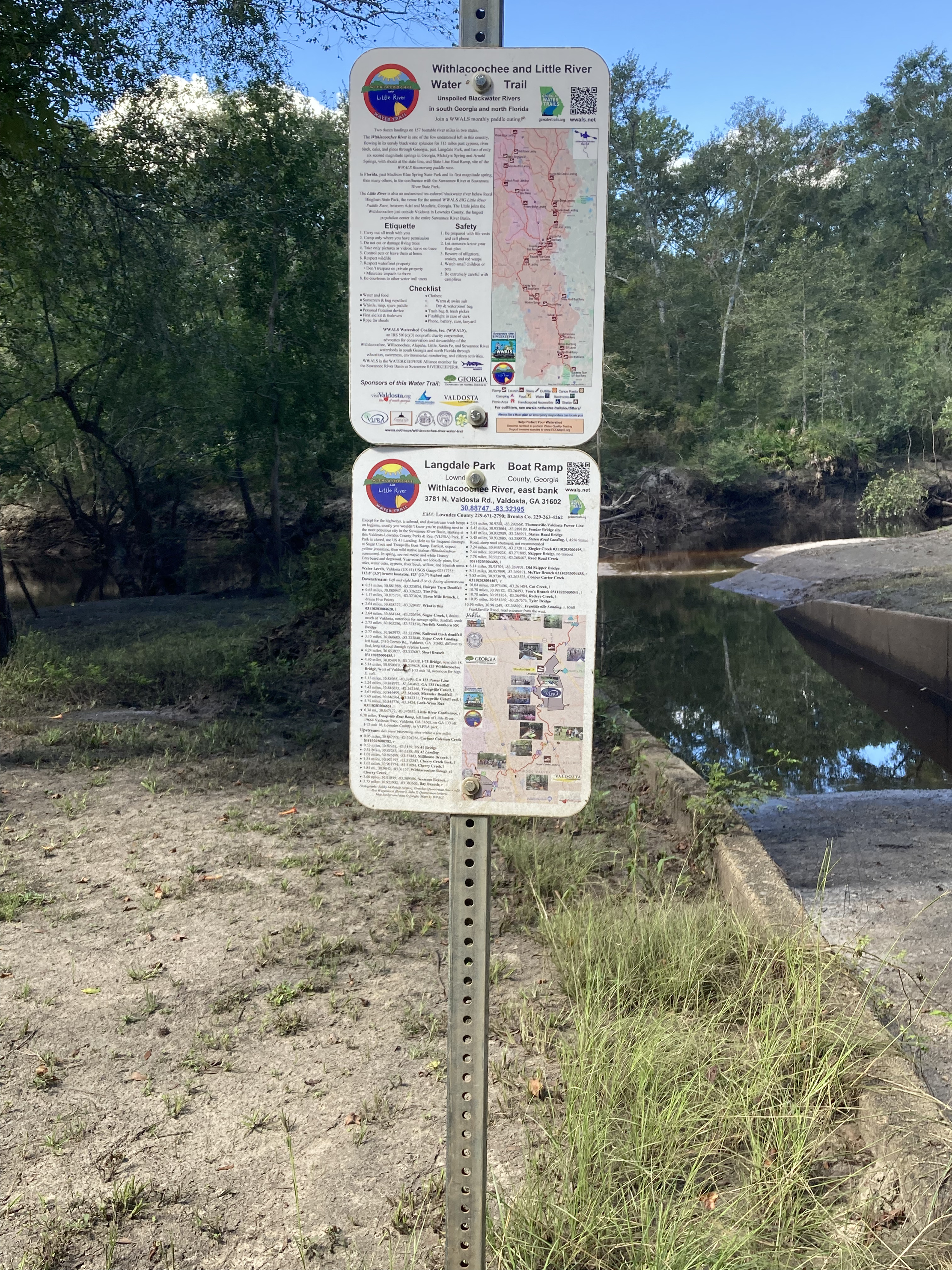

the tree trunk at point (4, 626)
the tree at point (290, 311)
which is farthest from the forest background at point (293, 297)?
the tree trunk at point (4, 626)

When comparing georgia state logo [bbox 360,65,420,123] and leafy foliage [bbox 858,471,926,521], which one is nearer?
georgia state logo [bbox 360,65,420,123]

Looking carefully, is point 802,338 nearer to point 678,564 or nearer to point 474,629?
point 678,564

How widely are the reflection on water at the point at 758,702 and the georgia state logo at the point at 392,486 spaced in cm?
453

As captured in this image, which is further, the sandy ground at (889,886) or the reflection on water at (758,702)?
the reflection on water at (758,702)

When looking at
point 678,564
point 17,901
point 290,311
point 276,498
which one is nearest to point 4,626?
point 17,901

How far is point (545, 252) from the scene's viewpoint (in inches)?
80.4

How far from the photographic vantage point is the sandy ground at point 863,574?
15953mm

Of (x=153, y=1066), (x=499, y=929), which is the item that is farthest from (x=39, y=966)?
(x=499, y=929)

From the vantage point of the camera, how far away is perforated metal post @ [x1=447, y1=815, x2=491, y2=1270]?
82.6 inches

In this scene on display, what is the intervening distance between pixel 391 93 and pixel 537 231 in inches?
16.2

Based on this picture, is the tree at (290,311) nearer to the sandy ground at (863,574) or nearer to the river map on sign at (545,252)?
the sandy ground at (863,574)

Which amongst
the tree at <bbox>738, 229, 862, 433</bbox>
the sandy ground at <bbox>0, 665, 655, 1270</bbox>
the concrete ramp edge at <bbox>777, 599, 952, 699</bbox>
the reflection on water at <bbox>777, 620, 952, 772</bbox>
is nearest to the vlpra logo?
the sandy ground at <bbox>0, 665, 655, 1270</bbox>

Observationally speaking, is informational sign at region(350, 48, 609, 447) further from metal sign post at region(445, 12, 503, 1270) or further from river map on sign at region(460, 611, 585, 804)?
metal sign post at region(445, 12, 503, 1270)

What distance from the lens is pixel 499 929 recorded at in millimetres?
4352
